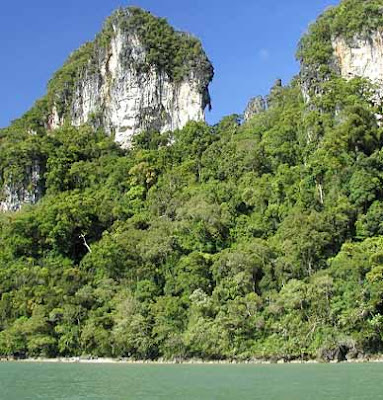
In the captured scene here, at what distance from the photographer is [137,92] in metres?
78.4

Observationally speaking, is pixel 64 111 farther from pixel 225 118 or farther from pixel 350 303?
pixel 350 303

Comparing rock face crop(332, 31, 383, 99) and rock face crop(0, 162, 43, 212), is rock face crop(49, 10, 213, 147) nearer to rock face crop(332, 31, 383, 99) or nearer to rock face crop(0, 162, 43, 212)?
rock face crop(0, 162, 43, 212)

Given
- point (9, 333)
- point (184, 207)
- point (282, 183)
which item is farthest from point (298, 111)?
point (9, 333)

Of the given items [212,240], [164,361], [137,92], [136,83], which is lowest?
[164,361]

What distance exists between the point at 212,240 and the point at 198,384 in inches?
1124

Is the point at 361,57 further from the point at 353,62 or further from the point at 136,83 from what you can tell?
the point at 136,83

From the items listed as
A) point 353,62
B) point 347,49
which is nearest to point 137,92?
point 347,49

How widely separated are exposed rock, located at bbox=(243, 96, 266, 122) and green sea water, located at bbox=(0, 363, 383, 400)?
2154 inches

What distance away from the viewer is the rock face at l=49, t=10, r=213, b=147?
7800 cm

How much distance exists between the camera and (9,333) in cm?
4575

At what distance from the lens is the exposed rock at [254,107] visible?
270ft

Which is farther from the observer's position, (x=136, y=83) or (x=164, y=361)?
(x=136, y=83)

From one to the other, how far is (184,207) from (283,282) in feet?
50.9

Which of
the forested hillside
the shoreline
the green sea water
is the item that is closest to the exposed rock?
the forested hillside
